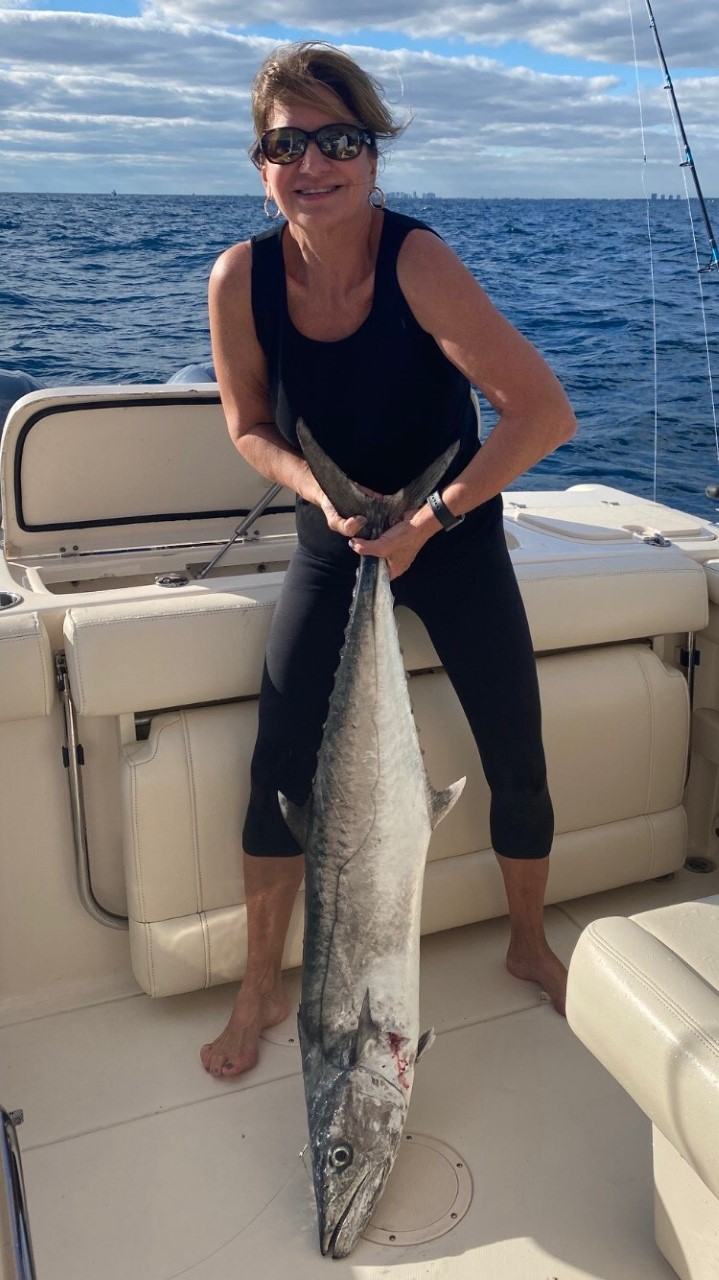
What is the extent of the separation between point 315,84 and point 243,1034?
71.0 inches

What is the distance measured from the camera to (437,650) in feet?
7.17

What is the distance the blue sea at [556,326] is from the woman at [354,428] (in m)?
3.13

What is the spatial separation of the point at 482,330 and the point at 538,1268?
1.55 meters

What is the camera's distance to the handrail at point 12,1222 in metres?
1.04

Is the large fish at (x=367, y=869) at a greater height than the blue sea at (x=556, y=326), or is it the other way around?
the large fish at (x=367, y=869)

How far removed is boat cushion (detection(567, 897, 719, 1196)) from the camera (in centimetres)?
139

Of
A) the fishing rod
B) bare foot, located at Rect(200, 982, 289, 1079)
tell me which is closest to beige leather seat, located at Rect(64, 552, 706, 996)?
bare foot, located at Rect(200, 982, 289, 1079)

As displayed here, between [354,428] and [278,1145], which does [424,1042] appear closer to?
[278,1145]

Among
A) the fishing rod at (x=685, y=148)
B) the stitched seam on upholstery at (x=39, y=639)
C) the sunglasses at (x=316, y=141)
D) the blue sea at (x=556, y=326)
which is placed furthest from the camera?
the blue sea at (x=556, y=326)

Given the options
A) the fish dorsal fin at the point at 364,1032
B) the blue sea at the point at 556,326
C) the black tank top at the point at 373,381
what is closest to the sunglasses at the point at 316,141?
the black tank top at the point at 373,381

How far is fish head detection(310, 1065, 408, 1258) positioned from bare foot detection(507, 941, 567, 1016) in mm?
597

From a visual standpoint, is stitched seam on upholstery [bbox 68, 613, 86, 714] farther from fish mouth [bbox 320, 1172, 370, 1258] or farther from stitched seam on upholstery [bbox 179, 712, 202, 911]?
fish mouth [bbox 320, 1172, 370, 1258]

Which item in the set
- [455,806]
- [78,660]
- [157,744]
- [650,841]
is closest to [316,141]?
[78,660]

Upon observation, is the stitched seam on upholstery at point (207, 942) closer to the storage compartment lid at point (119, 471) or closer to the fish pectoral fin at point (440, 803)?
the fish pectoral fin at point (440, 803)
